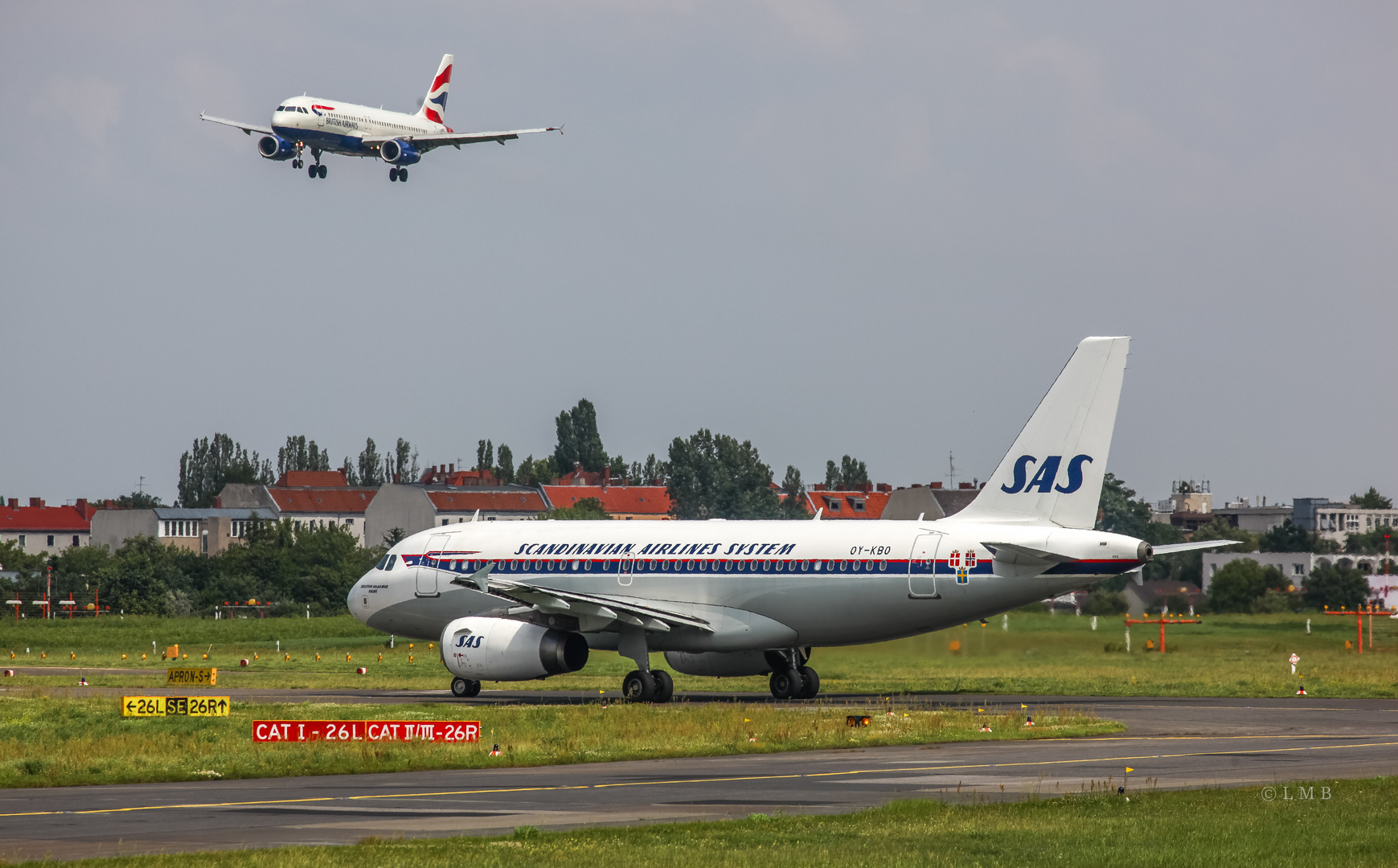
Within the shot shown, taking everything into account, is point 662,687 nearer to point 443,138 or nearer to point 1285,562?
point 443,138

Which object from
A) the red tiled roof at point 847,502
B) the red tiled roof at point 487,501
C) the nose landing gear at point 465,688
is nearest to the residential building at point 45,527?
the red tiled roof at point 487,501

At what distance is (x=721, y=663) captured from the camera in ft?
133

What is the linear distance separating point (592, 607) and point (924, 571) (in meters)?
7.30

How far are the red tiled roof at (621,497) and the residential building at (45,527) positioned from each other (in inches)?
2031

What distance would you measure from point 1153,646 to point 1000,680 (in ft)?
25.7

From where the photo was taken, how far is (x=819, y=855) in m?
16.1

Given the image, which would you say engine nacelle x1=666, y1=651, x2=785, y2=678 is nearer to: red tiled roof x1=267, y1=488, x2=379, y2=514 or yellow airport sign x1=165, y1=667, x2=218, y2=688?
yellow airport sign x1=165, y1=667, x2=218, y2=688

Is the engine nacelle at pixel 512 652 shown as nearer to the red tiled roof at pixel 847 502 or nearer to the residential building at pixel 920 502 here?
the residential building at pixel 920 502

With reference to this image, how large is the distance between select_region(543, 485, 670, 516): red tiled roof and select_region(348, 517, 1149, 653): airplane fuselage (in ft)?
345

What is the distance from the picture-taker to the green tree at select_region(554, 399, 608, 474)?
174 metres

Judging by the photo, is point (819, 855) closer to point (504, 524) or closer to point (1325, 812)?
point (1325, 812)

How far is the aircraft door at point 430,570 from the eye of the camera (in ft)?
141

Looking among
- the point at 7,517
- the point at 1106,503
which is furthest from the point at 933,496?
the point at 7,517

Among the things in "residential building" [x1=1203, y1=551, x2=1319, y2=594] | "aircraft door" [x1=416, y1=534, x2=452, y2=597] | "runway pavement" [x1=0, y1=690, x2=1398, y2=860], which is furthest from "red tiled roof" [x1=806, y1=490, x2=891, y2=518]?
"runway pavement" [x1=0, y1=690, x2=1398, y2=860]
